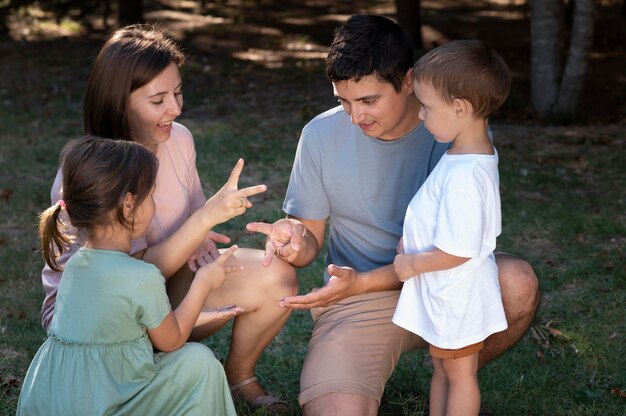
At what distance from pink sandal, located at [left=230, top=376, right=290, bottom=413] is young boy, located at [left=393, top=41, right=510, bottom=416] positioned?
728 millimetres

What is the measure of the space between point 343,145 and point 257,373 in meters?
1.20

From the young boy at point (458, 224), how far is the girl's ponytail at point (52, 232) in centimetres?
114

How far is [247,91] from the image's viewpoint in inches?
408

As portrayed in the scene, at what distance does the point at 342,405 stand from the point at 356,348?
0.23 m

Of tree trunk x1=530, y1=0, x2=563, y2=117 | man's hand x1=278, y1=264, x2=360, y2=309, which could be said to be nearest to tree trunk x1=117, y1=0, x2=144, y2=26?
tree trunk x1=530, y1=0, x2=563, y2=117

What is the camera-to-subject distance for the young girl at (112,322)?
2764 mm

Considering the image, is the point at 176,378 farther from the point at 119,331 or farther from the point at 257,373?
the point at 257,373

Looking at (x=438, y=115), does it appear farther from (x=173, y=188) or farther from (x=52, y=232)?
(x=52, y=232)

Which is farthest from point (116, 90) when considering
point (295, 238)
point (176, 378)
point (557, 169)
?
point (557, 169)

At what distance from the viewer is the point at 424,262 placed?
3023 mm

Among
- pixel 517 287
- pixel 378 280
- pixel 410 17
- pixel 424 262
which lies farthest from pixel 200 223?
pixel 410 17

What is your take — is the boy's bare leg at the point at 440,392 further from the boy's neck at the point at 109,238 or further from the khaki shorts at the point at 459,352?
the boy's neck at the point at 109,238

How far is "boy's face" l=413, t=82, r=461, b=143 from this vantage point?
3037 millimetres

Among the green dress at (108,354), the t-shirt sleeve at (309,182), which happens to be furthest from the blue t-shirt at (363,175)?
the green dress at (108,354)
